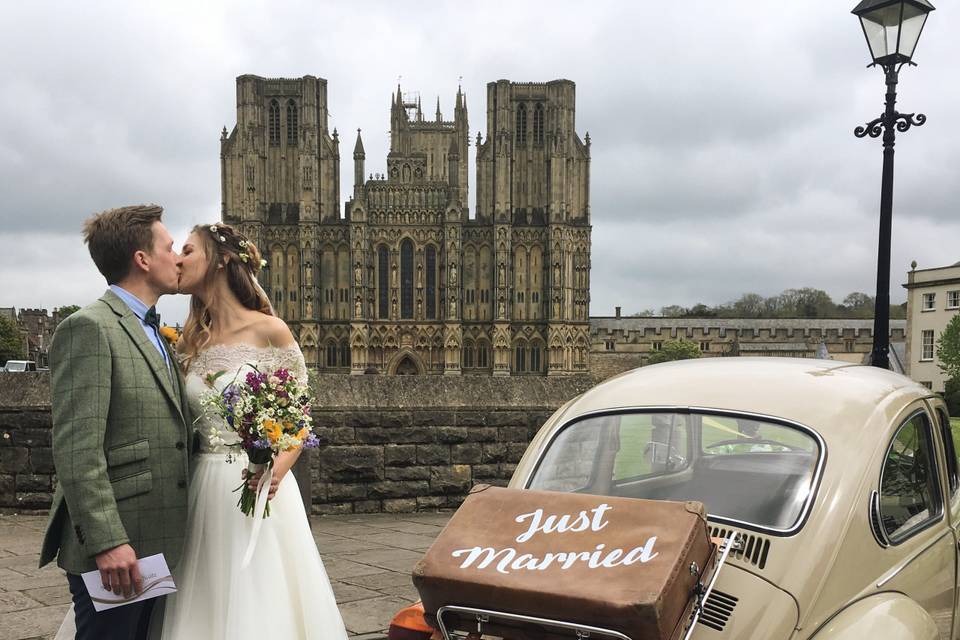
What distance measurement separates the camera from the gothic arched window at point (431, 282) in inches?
2574

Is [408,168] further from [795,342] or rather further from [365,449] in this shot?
[365,449]

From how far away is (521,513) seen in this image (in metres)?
2.71

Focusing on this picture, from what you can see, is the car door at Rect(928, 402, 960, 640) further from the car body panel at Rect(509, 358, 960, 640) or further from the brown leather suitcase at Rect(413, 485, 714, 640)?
the brown leather suitcase at Rect(413, 485, 714, 640)

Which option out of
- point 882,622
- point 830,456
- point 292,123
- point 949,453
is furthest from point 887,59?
point 292,123

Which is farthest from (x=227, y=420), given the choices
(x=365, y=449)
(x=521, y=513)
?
(x=365, y=449)

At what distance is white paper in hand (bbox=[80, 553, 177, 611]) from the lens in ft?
8.62

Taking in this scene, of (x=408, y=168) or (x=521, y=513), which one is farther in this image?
(x=408, y=168)

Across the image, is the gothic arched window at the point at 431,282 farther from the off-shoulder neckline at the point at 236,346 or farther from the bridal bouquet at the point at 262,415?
the bridal bouquet at the point at 262,415

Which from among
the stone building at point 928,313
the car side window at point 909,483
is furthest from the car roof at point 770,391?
the stone building at point 928,313

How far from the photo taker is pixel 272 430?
297cm

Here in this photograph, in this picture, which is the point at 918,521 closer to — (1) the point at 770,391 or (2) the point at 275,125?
(1) the point at 770,391

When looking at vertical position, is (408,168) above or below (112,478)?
above

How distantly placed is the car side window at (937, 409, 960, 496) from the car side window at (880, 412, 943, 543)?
256 millimetres

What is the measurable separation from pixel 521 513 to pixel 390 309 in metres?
62.8
